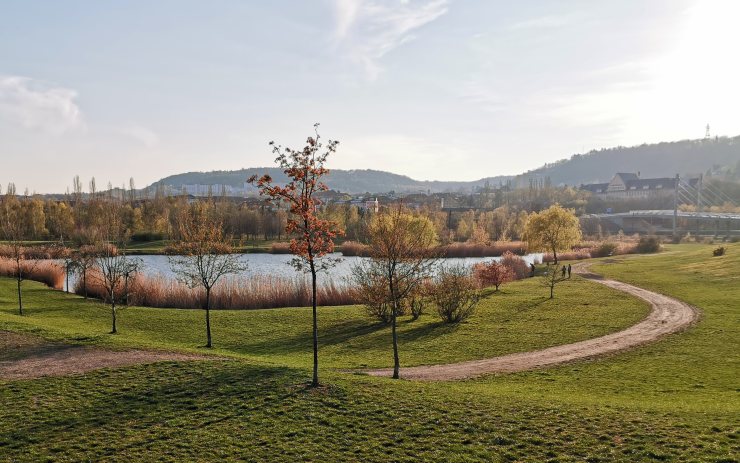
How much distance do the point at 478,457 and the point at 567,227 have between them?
51.6 metres

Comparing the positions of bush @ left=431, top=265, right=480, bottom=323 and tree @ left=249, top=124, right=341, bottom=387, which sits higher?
tree @ left=249, top=124, right=341, bottom=387

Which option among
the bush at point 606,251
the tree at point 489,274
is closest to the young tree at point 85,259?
the tree at point 489,274

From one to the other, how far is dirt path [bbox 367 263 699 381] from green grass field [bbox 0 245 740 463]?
94 cm

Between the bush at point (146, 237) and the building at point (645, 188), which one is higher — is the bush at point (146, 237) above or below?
below

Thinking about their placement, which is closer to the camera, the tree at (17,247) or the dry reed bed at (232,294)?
the tree at (17,247)

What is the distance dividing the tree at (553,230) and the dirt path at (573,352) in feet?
81.1

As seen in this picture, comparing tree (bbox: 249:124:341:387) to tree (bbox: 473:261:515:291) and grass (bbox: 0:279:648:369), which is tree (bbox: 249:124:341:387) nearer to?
grass (bbox: 0:279:648:369)

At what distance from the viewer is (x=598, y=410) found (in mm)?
13578

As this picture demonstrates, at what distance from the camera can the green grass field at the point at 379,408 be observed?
1100 cm

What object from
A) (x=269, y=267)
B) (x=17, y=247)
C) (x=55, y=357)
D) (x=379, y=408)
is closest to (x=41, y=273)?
(x=17, y=247)

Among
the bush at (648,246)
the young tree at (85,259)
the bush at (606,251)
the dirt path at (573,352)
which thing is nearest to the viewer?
the dirt path at (573,352)

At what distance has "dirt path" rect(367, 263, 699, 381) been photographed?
19.8 m

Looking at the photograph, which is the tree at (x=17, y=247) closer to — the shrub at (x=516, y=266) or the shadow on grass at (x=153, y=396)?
the shadow on grass at (x=153, y=396)

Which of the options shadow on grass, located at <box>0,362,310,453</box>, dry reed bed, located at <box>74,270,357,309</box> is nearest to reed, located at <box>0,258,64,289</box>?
dry reed bed, located at <box>74,270,357,309</box>
